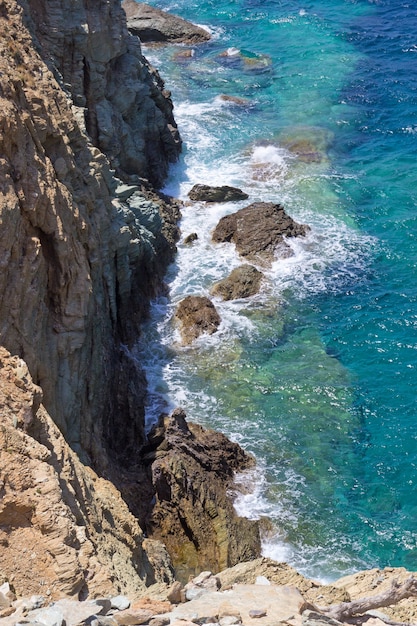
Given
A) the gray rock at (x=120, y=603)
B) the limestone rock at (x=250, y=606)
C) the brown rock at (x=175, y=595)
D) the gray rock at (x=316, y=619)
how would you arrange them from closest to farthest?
the gray rock at (x=316, y=619)
the limestone rock at (x=250, y=606)
the gray rock at (x=120, y=603)
the brown rock at (x=175, y=595)

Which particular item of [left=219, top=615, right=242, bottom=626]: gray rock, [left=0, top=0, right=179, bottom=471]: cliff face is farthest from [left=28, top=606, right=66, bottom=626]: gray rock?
[left=0, top=0, right=179, bottom=471]: cliff face

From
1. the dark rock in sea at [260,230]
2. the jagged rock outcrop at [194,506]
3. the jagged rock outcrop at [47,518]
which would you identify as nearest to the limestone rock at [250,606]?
the jagged rock outcrop at [47,518]

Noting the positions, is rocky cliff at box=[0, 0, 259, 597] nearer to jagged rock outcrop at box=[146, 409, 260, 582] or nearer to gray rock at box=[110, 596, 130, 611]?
jagged rock outcrop at box=[146, 409, 260, 582]

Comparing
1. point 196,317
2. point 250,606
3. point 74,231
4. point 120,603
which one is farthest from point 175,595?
point 196,317

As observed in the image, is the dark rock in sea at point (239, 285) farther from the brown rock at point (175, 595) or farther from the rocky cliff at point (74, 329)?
the brown rock at point (175, 595)

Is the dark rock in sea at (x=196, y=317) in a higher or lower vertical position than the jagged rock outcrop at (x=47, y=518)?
lower

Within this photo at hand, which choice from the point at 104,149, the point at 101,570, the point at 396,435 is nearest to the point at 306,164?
the point at 104,149
